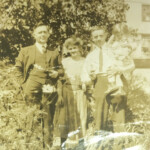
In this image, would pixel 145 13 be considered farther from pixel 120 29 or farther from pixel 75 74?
pixel 75 74

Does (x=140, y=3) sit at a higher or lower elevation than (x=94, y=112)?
higher

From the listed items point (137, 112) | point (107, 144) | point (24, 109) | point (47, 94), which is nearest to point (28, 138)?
point (24, 109)

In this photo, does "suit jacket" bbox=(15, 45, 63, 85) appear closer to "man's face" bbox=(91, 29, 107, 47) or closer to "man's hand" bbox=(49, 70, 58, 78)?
"man's hand" bbox=(49, 70, 58, 78)

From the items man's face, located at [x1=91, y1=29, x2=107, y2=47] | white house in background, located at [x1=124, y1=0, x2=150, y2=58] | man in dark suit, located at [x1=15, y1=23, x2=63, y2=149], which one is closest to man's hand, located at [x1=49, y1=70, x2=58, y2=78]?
man in dark suit, located at [x1=15, y1=23, x2=63, y2=149]

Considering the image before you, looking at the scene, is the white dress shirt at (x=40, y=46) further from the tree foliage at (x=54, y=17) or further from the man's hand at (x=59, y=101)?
the man's hand at (x=59, y=101)

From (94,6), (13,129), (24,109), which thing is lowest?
(13,129)

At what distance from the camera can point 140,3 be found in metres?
1.96

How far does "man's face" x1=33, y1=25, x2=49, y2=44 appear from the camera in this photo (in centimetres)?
172

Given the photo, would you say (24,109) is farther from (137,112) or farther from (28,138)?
(137,112)

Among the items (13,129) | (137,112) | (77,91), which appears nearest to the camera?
(13,129)

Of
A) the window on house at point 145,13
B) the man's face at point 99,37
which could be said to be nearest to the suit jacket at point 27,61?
the man's face at point 99,37

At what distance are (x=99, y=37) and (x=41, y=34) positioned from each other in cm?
44

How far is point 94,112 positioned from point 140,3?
0.94 m

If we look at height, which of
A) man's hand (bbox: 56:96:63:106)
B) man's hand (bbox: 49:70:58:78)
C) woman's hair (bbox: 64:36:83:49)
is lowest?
man's hand (bbox: 56:96:63:106)
